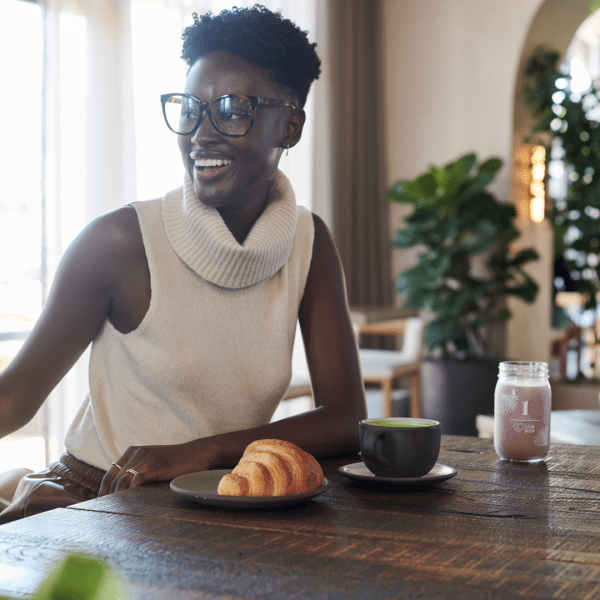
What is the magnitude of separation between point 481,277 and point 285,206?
3.77 meters

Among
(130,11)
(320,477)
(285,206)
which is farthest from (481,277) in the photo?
(320,477)

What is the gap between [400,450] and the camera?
0.82 meters

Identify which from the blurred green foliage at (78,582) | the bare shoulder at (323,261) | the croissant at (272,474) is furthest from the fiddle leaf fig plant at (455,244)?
the blurred green foliage at (78,582)

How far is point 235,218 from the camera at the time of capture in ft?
4.26

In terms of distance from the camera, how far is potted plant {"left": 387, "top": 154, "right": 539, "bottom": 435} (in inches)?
167

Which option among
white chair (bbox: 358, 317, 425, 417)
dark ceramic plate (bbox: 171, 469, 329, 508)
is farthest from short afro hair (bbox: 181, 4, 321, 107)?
white chair (bbox: 358, 317, 425, 417)

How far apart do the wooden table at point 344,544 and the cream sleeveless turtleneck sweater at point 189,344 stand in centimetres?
36

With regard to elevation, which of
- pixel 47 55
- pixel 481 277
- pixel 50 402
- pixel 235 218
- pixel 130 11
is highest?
pixel 130 11

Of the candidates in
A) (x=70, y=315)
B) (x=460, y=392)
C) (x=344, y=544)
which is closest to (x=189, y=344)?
(x=70, y=315)

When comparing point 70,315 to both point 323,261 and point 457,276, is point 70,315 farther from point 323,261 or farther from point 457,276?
point 457,276

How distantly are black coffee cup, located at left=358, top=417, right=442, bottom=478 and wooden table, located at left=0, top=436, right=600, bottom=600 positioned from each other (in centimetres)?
2

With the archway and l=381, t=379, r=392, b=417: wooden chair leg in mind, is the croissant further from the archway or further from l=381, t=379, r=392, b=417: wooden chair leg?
the archway

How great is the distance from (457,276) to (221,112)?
341 cm

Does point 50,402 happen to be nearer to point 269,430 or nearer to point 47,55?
point 47,55
